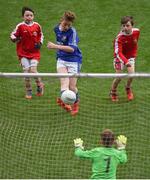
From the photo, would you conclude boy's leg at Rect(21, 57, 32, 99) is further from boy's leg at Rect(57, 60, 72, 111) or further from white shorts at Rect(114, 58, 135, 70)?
white shorts at Rect(114, 58, 135, 70)

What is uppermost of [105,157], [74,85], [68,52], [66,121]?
[68,52]

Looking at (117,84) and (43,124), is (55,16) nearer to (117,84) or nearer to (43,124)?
(117,84)

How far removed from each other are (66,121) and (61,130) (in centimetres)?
31

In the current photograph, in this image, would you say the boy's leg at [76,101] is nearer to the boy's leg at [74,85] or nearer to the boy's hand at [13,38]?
the boy's leg at [74,85]

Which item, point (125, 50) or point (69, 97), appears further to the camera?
point (125, 50)

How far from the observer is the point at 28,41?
13.6 meters

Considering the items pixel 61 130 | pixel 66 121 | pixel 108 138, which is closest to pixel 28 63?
pixel 66 121

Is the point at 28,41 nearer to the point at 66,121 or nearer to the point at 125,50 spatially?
the point at 125,50

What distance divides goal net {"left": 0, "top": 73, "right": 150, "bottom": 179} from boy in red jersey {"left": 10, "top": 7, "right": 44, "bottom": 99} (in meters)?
0.50

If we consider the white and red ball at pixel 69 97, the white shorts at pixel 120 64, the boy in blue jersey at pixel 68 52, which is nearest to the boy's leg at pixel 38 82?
the boy in blue jersey at pixel 68 52

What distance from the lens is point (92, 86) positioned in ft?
44.0

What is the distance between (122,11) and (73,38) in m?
4.60

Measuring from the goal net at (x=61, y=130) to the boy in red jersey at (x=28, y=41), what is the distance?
50 centimetres

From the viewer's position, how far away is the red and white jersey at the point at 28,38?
13547mm
